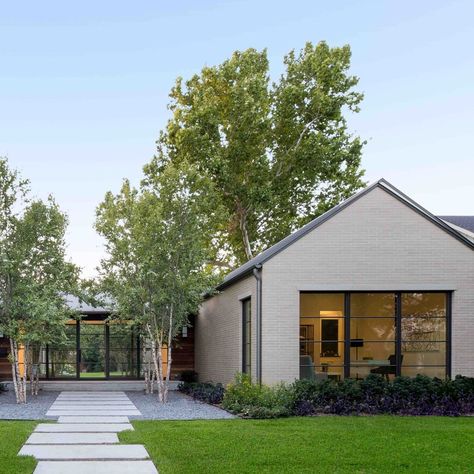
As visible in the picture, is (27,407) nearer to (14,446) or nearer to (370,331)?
(14,446)

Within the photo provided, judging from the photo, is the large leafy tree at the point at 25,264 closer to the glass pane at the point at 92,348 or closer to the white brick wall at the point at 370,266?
the white brick wall at the point at 370,266

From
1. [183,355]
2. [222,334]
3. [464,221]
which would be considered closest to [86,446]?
[222,334]

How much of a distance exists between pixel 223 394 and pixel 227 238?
61.4 feet

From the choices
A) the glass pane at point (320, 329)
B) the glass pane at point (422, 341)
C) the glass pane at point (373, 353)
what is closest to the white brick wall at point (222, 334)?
the glass pane at point (320, 329)

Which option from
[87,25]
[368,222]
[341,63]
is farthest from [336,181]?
[368,222]

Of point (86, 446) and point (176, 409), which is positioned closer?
point (86, 446)

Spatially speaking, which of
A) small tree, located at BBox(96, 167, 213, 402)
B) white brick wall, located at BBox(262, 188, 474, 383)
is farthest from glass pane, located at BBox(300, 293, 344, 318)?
small tree, located at BBox(96, 167, 213, 402)

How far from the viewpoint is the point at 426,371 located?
1697cm

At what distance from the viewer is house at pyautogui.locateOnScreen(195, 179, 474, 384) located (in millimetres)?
16781

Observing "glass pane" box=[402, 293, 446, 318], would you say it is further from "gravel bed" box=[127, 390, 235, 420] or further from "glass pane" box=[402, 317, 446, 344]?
"gravel bed" box=[127, 390, 235, 420]

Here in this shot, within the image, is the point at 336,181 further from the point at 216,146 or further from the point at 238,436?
the point at 238,436

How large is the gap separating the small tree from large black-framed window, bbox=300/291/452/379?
3374 millimetres

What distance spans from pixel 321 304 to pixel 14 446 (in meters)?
8.38

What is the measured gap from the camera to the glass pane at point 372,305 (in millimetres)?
17016
